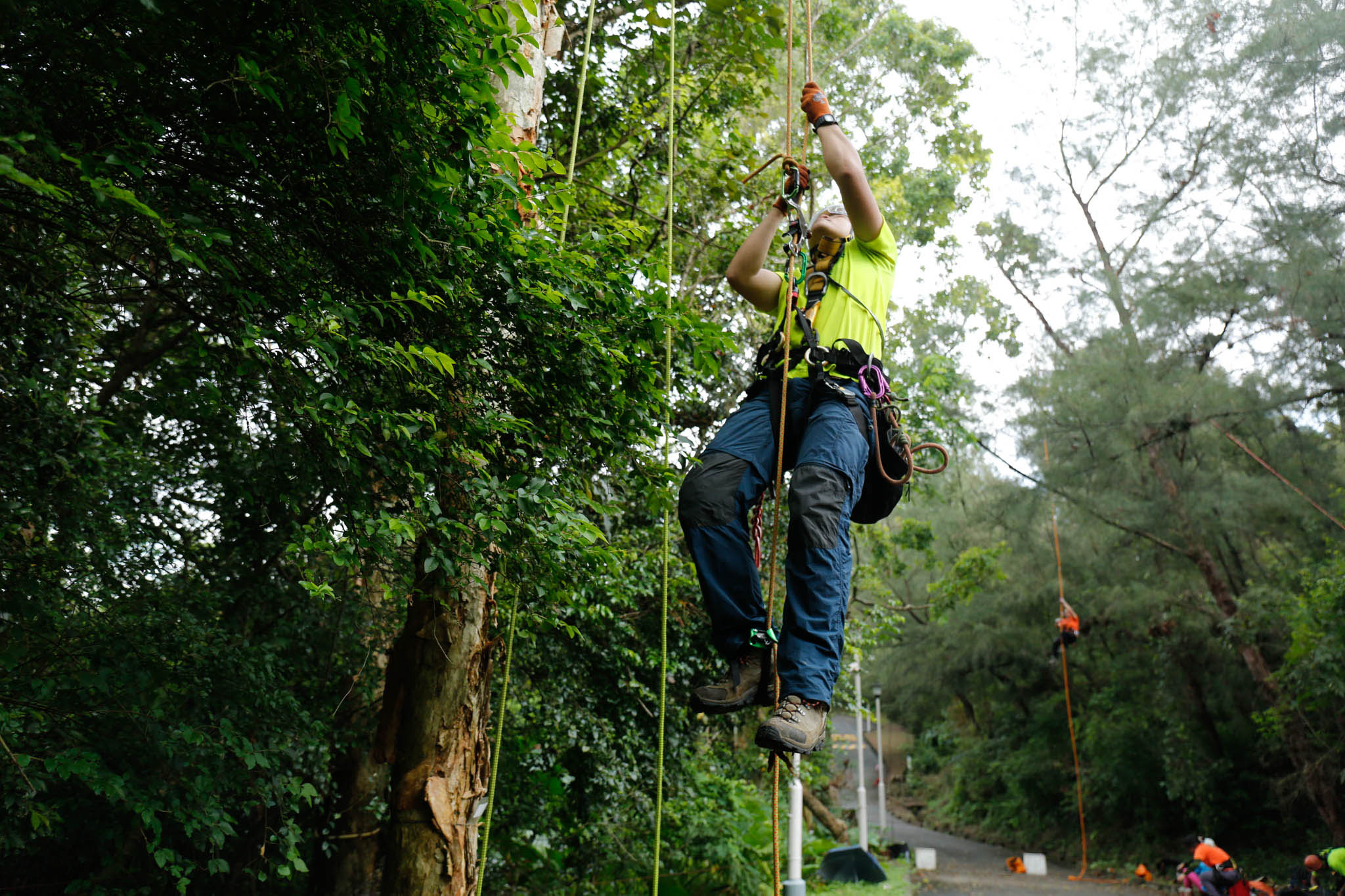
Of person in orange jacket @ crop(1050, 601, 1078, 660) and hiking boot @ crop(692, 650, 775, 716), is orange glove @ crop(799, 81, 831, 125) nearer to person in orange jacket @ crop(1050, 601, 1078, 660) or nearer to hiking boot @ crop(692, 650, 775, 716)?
hiking boot @ crop(692, 650, 775, 716)

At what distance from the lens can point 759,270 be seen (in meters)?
3.52

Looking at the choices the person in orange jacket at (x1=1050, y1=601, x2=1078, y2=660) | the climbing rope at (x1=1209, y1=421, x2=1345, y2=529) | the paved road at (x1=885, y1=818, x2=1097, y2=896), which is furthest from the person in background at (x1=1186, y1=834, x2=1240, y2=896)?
the person in orange jacket at (x1=1050, y1=601, x2=1078, y2=660)

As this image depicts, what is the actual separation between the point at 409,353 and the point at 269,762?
2.60 m

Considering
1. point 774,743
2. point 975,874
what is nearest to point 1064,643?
point 975,874

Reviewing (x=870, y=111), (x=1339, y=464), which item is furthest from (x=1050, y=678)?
(x=870, y=111)

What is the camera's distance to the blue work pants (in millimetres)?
2682

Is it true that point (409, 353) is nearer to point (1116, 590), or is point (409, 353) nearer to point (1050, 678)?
point (1116, 590)

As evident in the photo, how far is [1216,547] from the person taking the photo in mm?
14266

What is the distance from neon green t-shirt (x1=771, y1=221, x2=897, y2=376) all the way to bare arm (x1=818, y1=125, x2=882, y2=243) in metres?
0.10

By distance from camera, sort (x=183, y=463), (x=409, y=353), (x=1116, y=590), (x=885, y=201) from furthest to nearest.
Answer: (x=1116, y=590)
(x=885, y=201)
(x=183, y=463)
(x=409, y=353)

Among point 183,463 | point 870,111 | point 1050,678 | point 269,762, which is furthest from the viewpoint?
point 1050,678

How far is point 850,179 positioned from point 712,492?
43.5 inches

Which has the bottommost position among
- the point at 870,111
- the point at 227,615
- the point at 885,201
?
the point at 227,615

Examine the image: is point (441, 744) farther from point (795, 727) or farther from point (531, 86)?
point (531, 86)
